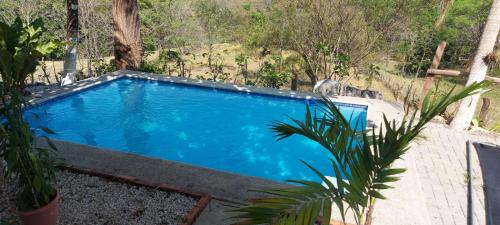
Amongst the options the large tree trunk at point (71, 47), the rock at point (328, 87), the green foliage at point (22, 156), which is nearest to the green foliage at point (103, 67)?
the large tree trunk at point (71, 47)

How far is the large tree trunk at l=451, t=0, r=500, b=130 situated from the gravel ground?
21.6ft

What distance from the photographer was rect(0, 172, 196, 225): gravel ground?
3.84 m

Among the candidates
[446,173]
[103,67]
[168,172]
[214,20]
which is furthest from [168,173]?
[214,20]

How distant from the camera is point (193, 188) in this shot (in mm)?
4613

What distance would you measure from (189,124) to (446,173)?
548 centimetres

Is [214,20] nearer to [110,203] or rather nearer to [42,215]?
[110,203]

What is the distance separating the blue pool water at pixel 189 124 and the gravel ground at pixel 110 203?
232 cm

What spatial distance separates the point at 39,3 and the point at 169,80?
1246cm

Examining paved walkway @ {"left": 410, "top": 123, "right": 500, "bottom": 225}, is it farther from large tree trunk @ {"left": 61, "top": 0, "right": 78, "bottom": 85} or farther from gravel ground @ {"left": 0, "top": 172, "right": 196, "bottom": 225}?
large tree trunk @ {"left": 61, "top": 0, "right": 78, "bottom": 85}

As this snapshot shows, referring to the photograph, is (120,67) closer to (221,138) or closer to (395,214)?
(221,138)

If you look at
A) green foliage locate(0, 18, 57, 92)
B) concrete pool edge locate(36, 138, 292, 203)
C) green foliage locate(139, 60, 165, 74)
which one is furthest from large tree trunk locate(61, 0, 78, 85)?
green foliage locate(0, 18, 57, 92)

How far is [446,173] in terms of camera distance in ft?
19.1

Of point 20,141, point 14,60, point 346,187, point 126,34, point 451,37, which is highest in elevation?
point 451,37

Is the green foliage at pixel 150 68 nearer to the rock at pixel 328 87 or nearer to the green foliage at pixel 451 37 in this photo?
the rock at pixel 328 87
